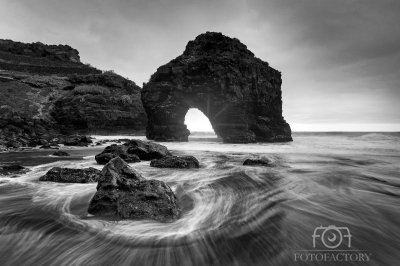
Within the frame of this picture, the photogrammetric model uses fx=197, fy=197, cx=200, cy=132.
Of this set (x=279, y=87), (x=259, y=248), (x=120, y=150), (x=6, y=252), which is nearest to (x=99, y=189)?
(x=6, y=252)

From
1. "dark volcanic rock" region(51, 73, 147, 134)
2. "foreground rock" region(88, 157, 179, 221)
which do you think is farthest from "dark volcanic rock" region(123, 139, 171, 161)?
"dark volcanic rock" region(51, 73, 147, 134)

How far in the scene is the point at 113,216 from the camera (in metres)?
3.35

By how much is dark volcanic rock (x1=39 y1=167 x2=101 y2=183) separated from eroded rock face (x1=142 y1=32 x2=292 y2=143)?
20941mm

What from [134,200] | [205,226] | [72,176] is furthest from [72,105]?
[205,226]

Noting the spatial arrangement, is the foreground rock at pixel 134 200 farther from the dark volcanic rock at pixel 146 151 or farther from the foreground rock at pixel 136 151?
the dark volcanic rock at pixel 146 151

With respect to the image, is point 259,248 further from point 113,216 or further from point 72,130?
point 72,130

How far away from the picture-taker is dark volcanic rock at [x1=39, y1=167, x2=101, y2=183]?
5563 mm

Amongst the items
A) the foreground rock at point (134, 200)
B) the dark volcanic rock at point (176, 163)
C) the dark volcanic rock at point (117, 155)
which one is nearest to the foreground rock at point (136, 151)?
the dark volcanic rock at point (117, 155)

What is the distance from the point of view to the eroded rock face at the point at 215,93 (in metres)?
26.3
